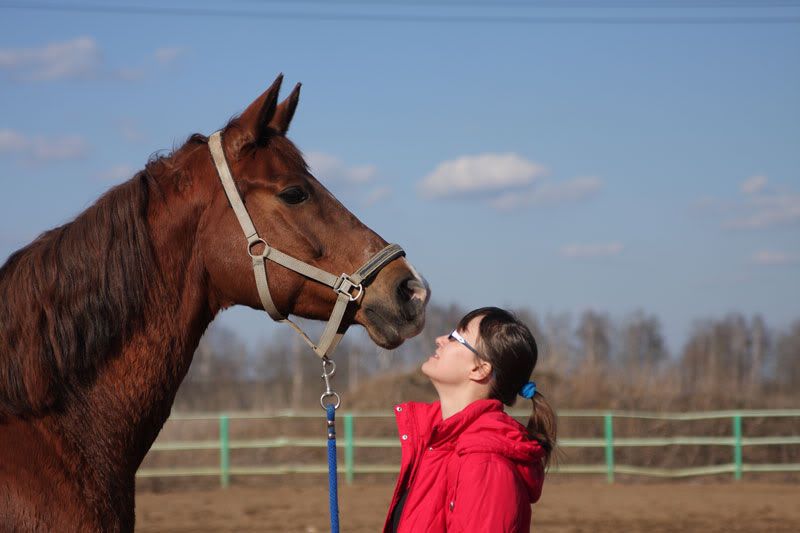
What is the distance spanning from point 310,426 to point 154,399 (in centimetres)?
1583

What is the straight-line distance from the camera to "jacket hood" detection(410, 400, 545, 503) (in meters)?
2.30

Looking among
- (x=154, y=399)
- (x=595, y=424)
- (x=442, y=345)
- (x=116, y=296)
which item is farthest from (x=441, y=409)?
(x=595, y=424)

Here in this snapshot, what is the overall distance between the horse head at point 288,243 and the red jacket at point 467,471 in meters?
0.30

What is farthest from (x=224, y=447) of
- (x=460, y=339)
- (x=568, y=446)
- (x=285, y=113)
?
(x=460, y=339)

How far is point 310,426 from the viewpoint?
58.9ft

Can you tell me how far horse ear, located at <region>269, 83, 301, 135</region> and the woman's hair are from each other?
3.03 ft

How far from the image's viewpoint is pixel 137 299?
2.44 metres

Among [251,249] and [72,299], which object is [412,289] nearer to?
[251,249]

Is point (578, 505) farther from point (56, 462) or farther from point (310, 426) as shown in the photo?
point (56, 462)

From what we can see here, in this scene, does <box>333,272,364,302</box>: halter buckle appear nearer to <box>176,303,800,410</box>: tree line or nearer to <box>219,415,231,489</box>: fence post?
<box>176,303,800,410</box>: tree line

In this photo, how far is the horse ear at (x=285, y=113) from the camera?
2.81 m

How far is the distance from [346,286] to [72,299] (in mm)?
801

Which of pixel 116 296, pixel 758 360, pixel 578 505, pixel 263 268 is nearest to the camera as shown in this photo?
pixel 116 296

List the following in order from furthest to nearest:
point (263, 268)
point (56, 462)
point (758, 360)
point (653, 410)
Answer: point (758, 360), point (653, 410), point (263, 268), point (56, 462)
